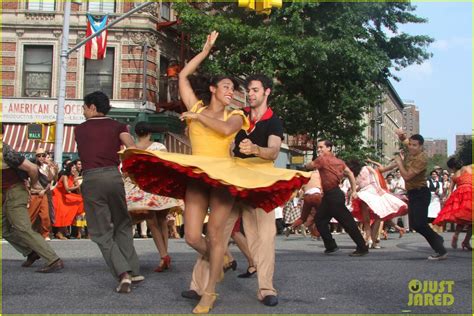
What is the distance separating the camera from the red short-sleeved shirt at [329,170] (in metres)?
10.3

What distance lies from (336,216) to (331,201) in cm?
26

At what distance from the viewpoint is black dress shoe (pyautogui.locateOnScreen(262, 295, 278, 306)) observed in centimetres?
528

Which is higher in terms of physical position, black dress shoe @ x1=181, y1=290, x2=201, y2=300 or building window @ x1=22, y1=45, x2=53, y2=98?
building window @ x1=22, y1=45, x2=53, y2=98

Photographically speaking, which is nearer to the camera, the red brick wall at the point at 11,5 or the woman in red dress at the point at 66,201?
the woman in red dress at the point at 66,201

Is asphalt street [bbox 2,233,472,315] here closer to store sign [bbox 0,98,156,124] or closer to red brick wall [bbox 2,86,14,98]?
store sign [bbox 0,98,156,124]

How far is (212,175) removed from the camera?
496 centimetres

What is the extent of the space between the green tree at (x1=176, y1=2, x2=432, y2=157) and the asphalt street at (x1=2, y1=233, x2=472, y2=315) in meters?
16.1

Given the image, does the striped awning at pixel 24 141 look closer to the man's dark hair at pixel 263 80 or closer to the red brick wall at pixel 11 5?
the red brick wall at pixel 11 5

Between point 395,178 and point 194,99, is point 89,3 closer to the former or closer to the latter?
point 395,178

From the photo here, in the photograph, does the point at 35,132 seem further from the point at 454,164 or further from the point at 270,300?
the point at 270,300

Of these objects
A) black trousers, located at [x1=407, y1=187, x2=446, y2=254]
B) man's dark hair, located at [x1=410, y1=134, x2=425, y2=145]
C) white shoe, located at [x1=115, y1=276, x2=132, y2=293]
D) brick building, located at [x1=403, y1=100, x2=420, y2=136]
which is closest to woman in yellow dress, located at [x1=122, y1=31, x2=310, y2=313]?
white shoe, located at [x1=115, y1=276, x2=132, y2=293]

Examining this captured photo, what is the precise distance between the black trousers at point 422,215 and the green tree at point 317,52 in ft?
49.9

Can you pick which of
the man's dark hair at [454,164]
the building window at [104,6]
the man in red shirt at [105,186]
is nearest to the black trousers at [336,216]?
the man's dark hair at [454,164]

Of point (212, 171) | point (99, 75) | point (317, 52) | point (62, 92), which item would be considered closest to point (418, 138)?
point (212, 171)
